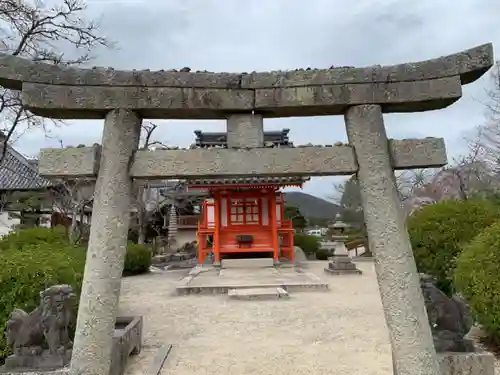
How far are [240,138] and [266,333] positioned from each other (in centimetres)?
433

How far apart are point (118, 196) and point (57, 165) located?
25.8 inches

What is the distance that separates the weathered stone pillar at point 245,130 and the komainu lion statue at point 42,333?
255 centimetres

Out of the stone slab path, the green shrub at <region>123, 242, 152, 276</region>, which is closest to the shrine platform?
the stone slab path

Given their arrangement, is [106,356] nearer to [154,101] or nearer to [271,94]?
[154,101]

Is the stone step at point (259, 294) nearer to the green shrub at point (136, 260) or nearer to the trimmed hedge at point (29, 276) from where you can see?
the trimmed hedge at point (29, 276)

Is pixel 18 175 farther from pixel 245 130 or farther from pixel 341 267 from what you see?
pixel 245 130

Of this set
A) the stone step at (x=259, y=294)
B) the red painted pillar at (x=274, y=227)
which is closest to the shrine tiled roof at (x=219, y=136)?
the red painted pillar at (x=274, y=227)

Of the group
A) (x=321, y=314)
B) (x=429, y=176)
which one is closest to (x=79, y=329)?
(x=321, y=314)

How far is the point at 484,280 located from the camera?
18.0 ft

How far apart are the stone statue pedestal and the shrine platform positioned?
7.30 m

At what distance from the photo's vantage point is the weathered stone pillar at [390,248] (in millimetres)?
3551

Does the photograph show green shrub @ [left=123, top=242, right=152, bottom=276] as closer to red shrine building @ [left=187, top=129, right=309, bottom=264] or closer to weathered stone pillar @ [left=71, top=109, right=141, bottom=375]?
red shrine building @ [left=187, top=129, right=309, bottom=264]

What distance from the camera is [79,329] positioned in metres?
3.62

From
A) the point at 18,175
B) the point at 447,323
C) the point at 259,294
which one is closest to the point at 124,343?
the point at 447,323
